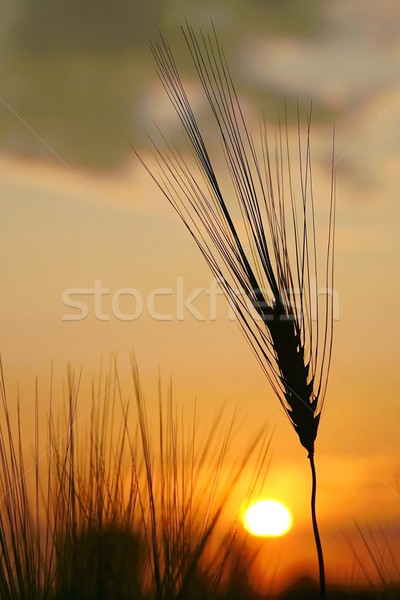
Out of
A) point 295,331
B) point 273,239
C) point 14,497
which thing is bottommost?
point 14,497

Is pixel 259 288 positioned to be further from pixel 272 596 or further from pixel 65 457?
pixel 272 596

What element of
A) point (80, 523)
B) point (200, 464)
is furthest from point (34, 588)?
point (200, 464)

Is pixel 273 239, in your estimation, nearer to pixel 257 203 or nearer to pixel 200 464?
pixel 257 203

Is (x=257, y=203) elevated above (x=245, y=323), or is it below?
above

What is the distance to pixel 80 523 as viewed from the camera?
150 cm

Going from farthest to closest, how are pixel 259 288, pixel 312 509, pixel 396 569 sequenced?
pixel 396 569 < pixel 259 288 < pixel 312 509

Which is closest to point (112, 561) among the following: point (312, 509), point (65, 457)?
point (65, 457)

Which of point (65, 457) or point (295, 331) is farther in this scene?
point (295, 331)

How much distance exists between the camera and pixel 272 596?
163cm

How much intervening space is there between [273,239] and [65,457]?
594 mm

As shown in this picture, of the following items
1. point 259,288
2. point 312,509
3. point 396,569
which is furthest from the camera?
point 396,569

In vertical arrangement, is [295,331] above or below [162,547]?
above

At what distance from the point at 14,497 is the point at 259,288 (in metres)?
0.61

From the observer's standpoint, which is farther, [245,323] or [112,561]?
[245,323]
